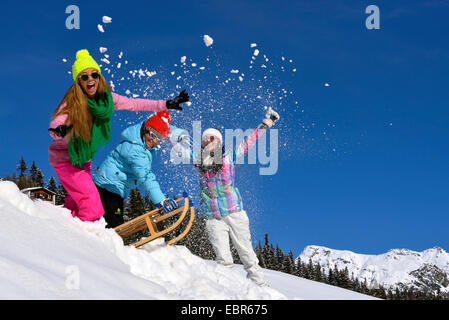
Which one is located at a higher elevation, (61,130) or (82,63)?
(82,63)

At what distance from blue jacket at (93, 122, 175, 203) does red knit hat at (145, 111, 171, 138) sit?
0.67 feet

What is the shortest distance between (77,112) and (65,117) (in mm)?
160

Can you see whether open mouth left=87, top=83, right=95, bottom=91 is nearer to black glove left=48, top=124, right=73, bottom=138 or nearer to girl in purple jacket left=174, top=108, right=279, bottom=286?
black glove left=48, top=124, right=73, bottom=138

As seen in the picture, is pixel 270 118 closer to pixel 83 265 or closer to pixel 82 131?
pixel 82 131

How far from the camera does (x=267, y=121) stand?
7.57 meters

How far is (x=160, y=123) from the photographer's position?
6977 millimetres

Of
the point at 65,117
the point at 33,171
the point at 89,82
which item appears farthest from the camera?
the point at 33,171

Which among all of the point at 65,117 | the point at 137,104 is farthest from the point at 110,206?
the point at 65,117

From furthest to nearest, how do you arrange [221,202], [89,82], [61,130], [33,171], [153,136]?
[33,171] < [221,202] < [153,136] < [89,82] < [61,130]

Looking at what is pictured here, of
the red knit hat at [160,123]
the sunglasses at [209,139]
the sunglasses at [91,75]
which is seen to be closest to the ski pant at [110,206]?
the red knit hat at [160,123]

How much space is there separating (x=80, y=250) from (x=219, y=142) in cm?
337

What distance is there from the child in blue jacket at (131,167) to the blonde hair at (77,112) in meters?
1.05

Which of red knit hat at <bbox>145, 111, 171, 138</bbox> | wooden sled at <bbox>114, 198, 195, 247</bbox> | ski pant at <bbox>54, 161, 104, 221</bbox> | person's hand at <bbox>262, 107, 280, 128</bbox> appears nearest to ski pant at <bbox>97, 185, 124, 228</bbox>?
wooden sled at <bbox>114, 198, 195, 247</bbox>
